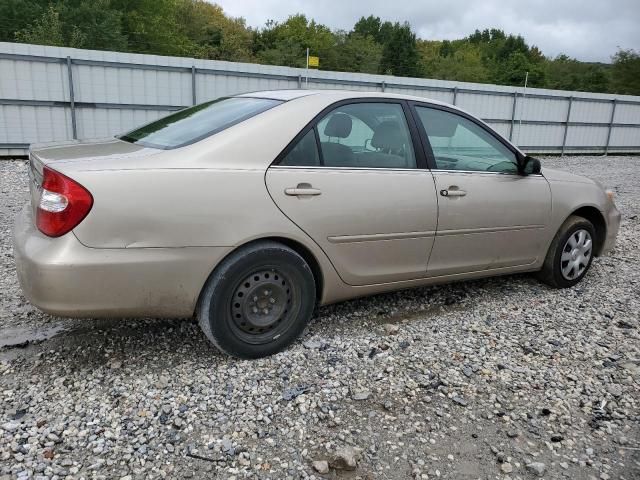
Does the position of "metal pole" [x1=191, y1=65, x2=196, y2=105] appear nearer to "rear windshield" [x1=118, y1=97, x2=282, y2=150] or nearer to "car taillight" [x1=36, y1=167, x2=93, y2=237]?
"rear windshield" [x1=118, y1=97, x2=282, y2=150]

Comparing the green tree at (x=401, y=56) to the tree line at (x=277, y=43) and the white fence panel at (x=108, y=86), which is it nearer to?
the tree line at (x=277, y=43)

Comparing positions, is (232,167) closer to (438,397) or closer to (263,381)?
(263,381)

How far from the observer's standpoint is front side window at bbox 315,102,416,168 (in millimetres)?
3348

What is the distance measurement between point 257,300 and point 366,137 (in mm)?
1358

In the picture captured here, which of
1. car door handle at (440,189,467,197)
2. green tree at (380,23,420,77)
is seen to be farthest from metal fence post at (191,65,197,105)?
green tree at (380,23,420,77)

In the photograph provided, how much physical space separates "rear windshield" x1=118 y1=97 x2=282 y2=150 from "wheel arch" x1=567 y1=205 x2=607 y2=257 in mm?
3058

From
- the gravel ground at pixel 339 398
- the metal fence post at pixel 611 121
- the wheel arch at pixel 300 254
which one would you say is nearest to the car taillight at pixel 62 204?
the wheel arch at pixel 300 254

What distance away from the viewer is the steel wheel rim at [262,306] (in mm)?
3033

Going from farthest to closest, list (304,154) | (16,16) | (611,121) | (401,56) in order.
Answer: (401,56) → (16,16) → (611,121) → (304,154)

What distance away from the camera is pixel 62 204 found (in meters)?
2.60

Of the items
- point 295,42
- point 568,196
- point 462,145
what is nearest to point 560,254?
point 568,196

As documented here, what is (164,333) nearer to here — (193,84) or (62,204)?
(62,204)

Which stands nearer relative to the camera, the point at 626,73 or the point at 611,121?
the point at 611,121

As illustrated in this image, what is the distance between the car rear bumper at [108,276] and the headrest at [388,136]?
140 cm
